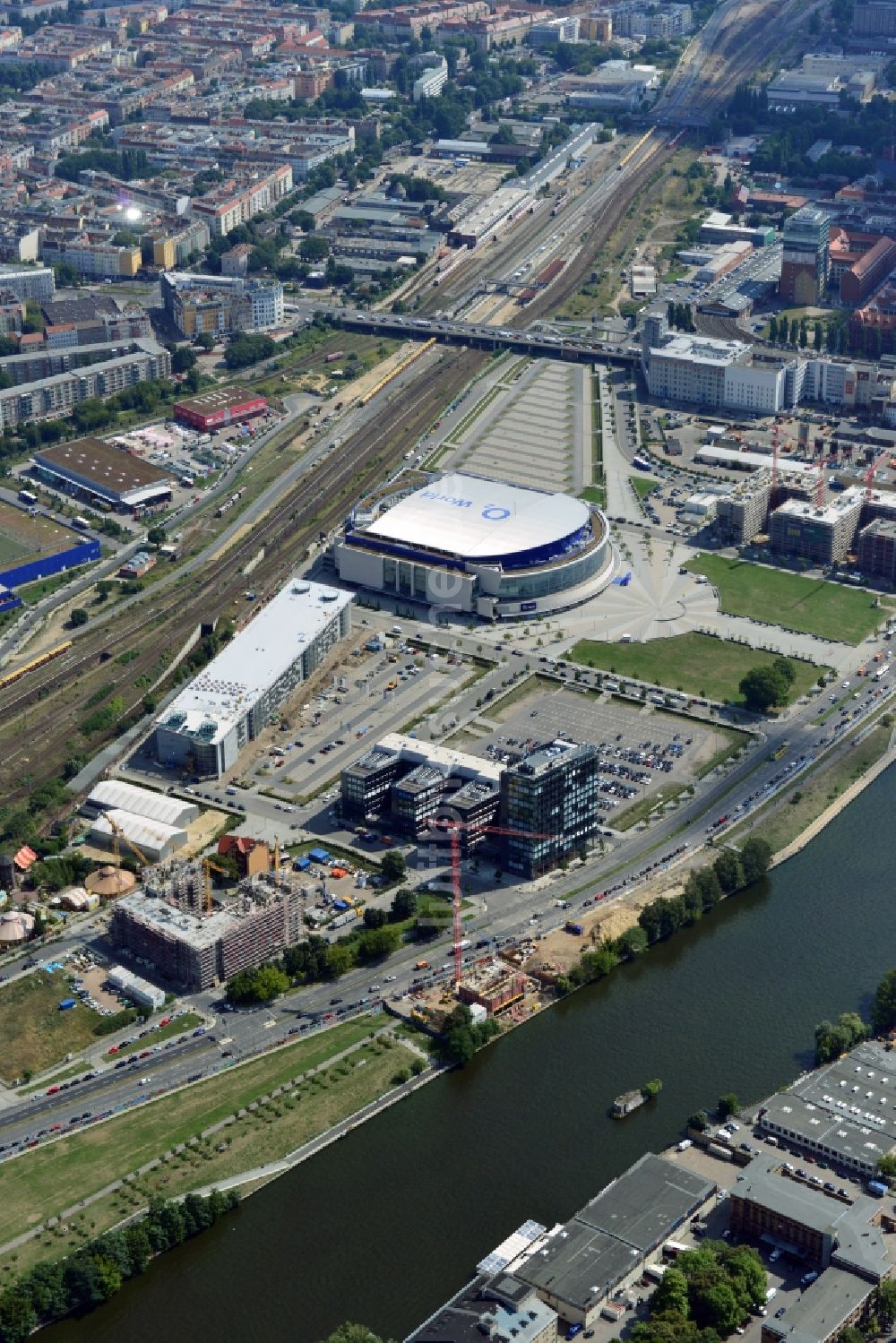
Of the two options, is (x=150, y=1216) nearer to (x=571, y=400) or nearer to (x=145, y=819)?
(x=145, y=819)

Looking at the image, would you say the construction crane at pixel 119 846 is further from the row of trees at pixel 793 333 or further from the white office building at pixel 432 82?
the white office building at pixel 432 82

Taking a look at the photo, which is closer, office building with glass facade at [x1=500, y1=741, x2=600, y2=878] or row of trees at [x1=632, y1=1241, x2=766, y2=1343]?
row of trees at [x1=632, y1=1241, x2=766, y2=1343]

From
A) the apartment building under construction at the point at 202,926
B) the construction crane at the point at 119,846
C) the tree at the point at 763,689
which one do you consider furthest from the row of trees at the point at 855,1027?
the construction crane at the point at 119,846

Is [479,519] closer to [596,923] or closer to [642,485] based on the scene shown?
[642,485]

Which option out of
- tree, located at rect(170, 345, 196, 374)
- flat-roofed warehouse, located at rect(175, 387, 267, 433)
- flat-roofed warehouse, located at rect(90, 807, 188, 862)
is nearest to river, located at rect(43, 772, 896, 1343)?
flat-roofed warehouse, located at rect(90, 807, 188, 862)

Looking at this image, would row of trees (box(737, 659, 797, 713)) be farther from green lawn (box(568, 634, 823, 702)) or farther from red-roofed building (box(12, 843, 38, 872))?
red-roofed building (box(12, 843, 38, 872))
